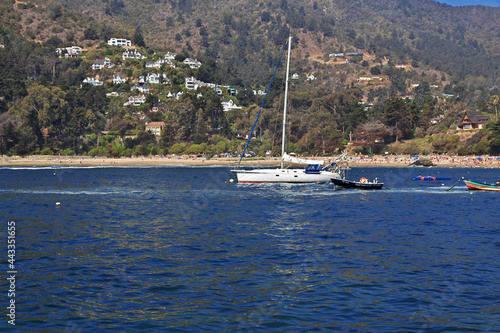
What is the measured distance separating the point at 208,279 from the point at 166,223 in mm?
17048

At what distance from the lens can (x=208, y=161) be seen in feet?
454

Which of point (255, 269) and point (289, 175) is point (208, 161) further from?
point (255, 269)

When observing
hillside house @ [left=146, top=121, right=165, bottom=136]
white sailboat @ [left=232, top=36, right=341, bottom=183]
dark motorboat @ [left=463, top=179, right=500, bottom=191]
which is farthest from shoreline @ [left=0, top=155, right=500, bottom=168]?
dark motorboat @ [left=463, top=179, right=500, bottom=191]

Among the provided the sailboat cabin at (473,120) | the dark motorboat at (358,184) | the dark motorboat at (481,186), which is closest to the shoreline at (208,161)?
the sailboat cabin at (473,120)

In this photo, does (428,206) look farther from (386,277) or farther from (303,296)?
(303,296)

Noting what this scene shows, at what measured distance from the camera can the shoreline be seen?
4951 inches

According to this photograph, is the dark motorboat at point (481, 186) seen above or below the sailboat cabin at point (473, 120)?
below

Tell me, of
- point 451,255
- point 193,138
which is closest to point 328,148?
point 193,138

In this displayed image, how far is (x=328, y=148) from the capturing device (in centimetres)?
14950

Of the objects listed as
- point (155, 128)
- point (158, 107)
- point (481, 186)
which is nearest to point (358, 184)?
point (481, 186)

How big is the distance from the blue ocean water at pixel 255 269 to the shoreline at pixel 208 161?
84.0 m

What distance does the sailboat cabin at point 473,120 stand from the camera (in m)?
151

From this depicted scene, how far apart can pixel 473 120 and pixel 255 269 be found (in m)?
146

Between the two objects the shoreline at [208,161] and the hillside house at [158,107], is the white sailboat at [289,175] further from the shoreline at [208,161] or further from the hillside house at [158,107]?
the hillside house at [158,107]
